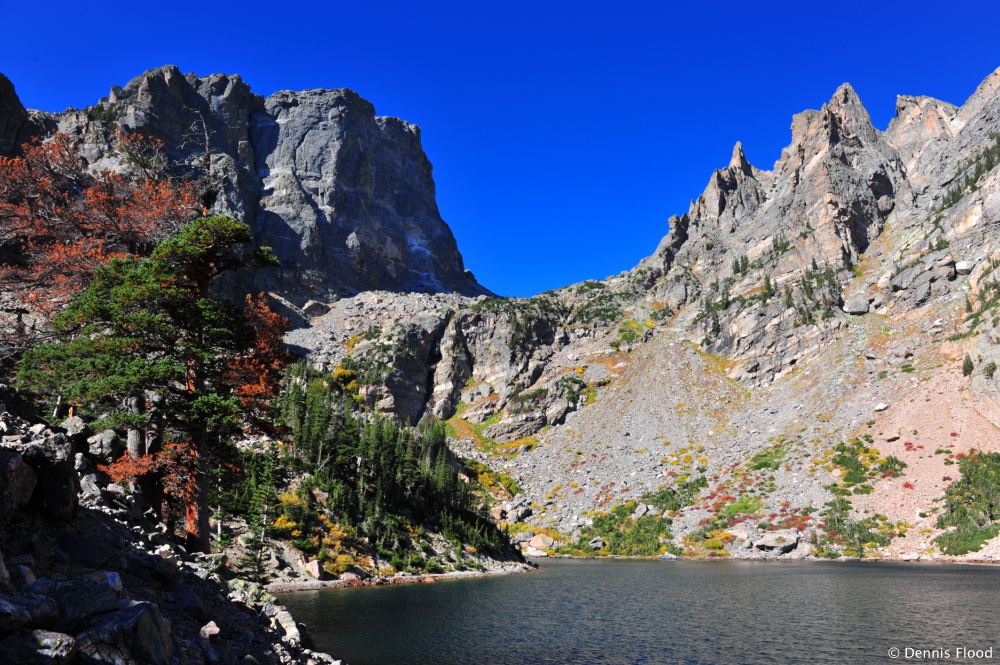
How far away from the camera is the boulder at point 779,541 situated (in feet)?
257

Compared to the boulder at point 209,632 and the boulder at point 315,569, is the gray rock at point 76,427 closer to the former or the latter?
the boulder at point 209,632

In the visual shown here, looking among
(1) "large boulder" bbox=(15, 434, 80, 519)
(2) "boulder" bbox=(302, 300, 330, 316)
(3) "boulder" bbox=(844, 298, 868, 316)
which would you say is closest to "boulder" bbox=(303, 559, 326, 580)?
(1) "large boulder" bbox=(15, 434, 80, 519)

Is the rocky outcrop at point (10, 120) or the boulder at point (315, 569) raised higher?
the rocky outcrop at point (10, 120)

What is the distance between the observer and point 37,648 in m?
6.99

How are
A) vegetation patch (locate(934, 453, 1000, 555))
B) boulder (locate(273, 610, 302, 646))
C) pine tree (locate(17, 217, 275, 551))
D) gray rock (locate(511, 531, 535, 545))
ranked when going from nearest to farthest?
1. boulder (locate(273, 610, 302, 646))
2. pine tree (locate(17, 217, 275, 551))
3. vegetation patch (locate(934, 453, 1000, 555))
4. gray rock (locate(511, 531, 535, 545))

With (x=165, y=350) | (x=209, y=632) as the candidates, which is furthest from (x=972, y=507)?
(x=165, y=350)

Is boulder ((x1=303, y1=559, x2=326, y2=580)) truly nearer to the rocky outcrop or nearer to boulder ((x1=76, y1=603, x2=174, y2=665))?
boulder ((x1=76, y1=603, x2=174, y2=665))

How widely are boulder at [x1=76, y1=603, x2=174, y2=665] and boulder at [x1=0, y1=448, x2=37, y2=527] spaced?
121 inches

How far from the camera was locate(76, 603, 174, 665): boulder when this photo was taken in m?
7.80

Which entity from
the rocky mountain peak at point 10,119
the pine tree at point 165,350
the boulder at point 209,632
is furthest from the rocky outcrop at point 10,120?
the boulder at point 209,632

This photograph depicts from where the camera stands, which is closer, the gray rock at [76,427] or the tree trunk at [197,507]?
the gray rock at [76,427]

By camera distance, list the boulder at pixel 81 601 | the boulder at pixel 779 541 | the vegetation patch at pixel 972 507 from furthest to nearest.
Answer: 1. the boulder at pixel 779 541
2. the vegetation patch at pixel 972 507
3. the boulder at pixel 81 601

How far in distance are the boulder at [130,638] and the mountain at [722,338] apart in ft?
91.8

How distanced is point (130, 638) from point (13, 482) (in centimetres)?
399
